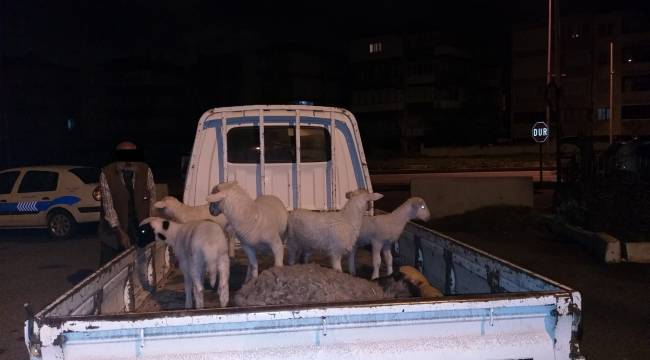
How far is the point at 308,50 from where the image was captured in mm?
63312

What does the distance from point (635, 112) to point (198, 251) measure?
2400 inches

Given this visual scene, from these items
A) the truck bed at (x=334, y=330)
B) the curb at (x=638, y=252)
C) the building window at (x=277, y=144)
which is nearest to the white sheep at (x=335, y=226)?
the building window at (x=277, y=144)

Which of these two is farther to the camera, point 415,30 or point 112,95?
point 415,30

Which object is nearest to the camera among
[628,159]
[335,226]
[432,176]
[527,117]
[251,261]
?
[335,226]

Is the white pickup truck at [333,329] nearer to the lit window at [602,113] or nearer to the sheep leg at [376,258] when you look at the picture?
the sheep leg at [376,258]

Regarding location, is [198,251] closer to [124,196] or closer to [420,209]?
[420,209]

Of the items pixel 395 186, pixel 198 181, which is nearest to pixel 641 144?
pixel 395 186

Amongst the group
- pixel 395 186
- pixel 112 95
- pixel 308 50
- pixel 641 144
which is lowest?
pixel 395 186

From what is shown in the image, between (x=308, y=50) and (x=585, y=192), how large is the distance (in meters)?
52.4

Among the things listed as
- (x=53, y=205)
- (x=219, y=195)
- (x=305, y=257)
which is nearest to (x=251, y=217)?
(x=219, y=195)

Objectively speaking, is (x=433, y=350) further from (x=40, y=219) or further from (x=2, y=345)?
(x=40, y=219)

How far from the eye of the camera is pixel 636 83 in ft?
193

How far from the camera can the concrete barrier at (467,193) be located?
16.1 meters

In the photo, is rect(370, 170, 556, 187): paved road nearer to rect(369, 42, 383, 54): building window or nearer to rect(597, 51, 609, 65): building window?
rect(597, 51, 609, 65): building window
